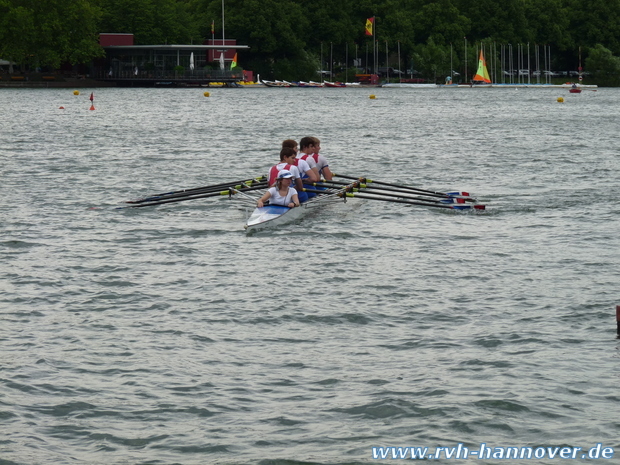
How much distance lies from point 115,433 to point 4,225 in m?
13.7

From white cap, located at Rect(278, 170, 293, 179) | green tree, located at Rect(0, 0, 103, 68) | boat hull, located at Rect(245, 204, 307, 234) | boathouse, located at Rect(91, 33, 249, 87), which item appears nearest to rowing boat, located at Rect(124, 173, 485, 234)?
boat hull, located at Rect(245, 204, 307, 234)

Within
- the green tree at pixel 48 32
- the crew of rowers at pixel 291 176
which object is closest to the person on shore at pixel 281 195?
the crew of rowers at pixel 291 176

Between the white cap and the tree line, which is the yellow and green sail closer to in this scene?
the tree line

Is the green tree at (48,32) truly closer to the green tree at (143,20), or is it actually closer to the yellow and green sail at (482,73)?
the green tree at (143,20)

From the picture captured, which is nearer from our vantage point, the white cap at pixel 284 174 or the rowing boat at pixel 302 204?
the white cap at pixel 284 174

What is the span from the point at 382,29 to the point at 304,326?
534 feet

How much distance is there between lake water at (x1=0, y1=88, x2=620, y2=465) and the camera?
11133mm

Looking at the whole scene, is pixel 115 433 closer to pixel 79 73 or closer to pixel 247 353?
pixel 247 353

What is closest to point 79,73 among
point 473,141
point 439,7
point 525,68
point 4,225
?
point 439,7

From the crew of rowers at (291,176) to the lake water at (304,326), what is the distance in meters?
0.67

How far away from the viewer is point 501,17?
17812 cm

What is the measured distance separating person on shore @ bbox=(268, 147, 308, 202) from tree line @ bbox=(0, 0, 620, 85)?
128813mm

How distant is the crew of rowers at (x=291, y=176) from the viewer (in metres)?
22.6

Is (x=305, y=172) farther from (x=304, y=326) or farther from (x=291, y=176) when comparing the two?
(x=304, y=326)
